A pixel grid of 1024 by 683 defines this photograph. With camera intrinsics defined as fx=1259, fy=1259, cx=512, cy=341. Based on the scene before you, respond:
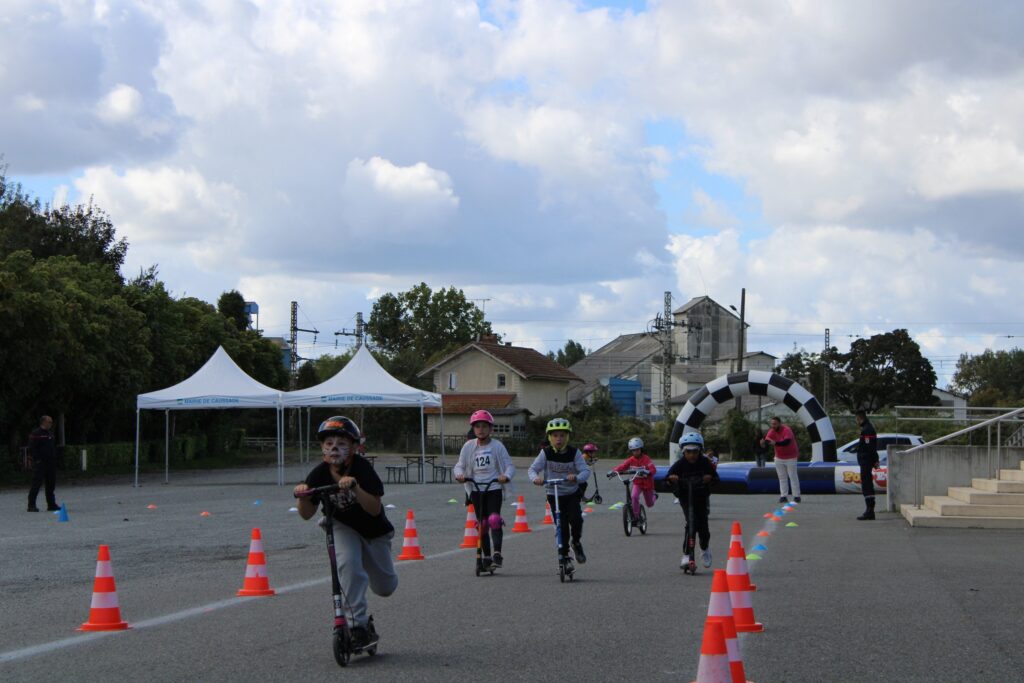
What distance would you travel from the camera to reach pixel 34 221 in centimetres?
5944

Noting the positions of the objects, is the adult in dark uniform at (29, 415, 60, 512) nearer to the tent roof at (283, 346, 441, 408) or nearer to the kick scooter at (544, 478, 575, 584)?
the tent roof at (283, 346, 441, 408)

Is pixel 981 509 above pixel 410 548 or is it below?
above

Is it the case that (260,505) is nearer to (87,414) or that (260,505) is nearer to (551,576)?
(551,576)

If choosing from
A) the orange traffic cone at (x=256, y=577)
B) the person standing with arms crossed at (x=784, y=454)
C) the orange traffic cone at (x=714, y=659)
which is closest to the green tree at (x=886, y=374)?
the person standing with arms crossed at (x=784, y=454)

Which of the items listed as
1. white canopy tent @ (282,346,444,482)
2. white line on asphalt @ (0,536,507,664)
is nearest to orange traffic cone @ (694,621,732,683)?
white line on asphalt @ (0,536,507,664)

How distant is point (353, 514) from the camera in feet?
25.8

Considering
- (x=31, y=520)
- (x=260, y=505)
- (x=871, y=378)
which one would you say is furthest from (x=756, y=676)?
(x=871, y=378)

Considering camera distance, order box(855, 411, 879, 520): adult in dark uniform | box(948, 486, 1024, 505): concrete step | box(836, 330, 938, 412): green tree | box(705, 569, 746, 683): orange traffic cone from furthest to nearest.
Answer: box(836, 330, 938, 412): green tree → box(855, 411, 879, 520): adult in dark uniform → box(948, 486, 1024, 505): concrete step → box(705, 569, 746, 683): orange traffic cone

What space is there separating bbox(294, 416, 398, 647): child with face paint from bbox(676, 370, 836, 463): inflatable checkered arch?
26.2 m

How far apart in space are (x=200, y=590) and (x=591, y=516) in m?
12.2

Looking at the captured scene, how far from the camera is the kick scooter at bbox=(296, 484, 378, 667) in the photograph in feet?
24.7

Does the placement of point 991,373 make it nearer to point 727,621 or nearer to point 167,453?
point 167,453

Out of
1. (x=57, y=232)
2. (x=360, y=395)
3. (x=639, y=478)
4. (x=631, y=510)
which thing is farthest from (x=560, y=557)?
(x=57, y=232)

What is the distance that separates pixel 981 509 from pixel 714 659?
14727 mm
